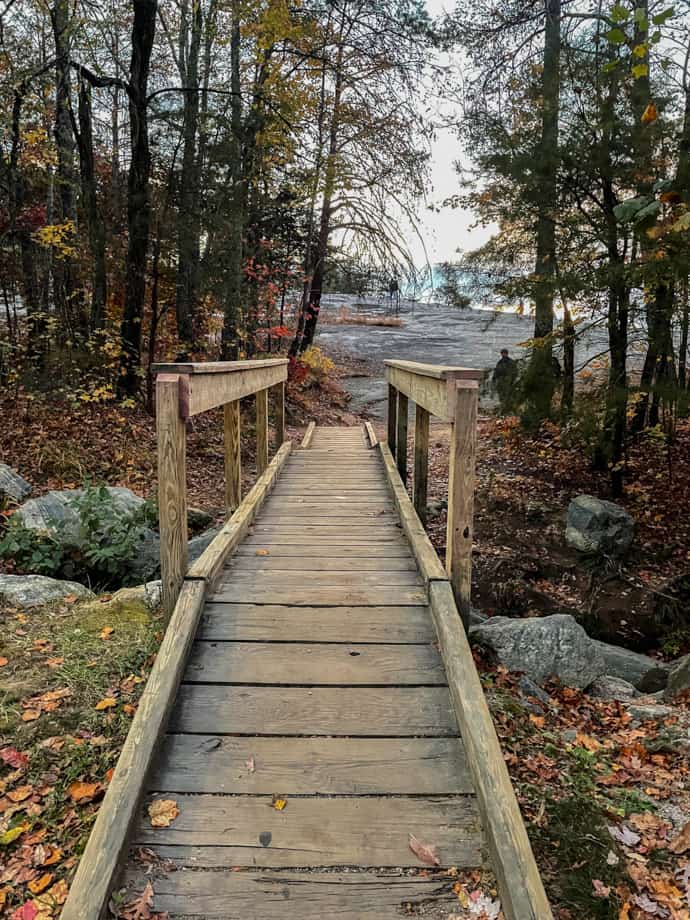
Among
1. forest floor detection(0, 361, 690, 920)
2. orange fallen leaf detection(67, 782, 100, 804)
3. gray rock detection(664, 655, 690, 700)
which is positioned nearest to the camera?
forest floor detection(0, 361, 690, 920)

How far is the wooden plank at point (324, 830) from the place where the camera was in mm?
1834

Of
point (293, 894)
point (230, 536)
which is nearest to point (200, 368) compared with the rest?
point (230, 536)

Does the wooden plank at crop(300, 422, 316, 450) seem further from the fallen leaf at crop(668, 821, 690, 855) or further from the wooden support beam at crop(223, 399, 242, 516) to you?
the fallen leaf at crop(668, 821, 690, 855)

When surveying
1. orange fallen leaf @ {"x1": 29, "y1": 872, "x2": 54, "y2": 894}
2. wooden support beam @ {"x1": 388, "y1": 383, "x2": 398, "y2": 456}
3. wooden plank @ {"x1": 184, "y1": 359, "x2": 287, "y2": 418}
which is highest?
wooden plank @ {"x1": 184, "y1": 359, "x2": 287, "y2": 418}

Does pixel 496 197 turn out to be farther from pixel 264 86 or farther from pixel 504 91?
pixel 264 86

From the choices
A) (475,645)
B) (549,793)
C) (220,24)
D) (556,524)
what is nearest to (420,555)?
(475,645)

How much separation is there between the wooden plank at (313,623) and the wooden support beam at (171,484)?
0.91 ft

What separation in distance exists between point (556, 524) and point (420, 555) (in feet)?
15.7

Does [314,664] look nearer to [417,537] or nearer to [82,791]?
[82,791]

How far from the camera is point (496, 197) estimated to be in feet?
27.5

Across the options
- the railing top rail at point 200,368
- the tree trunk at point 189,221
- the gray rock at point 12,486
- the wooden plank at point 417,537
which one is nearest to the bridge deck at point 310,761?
the wooden plank at point 417,537

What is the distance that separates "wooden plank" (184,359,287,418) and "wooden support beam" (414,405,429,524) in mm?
1384

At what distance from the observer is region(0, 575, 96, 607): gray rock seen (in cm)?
390

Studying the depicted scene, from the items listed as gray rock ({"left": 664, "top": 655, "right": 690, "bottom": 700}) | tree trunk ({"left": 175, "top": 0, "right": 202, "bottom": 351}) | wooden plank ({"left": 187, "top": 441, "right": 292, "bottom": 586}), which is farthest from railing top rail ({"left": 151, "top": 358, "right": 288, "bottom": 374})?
tree trunk ({"left": 175, "top": 0, "right": 202, "bottom": 351})
